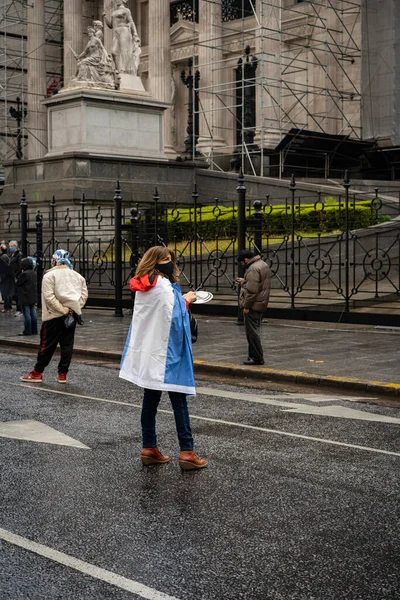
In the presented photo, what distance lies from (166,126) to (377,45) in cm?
1075

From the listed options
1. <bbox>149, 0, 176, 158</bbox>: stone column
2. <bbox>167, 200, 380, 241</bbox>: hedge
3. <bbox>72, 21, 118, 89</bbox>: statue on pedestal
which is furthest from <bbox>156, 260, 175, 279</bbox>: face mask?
<bbox>149, 0, 176, 158</bbox>: stone column

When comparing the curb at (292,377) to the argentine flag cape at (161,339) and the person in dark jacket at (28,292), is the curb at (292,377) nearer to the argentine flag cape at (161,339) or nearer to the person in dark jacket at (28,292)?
the person in dark jacket at (28,292)

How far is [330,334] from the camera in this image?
53.4ft

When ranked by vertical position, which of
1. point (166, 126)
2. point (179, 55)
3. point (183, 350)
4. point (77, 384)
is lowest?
point (77, 384)

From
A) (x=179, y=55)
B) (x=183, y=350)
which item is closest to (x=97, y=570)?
(x=183, y=350)

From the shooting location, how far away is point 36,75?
155ft

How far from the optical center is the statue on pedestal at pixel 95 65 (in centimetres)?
2761

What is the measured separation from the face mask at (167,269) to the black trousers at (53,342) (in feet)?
16.5

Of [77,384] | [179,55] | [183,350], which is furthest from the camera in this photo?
[179,55]

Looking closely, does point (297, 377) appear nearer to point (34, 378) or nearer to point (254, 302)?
point (254, 302)

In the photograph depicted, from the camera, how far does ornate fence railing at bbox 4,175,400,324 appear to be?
20.0 m

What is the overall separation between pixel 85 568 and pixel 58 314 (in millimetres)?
7233

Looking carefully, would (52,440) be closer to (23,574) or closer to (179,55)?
(23,574)

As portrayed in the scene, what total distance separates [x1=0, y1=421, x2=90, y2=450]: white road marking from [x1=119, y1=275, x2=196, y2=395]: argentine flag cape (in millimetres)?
1126
